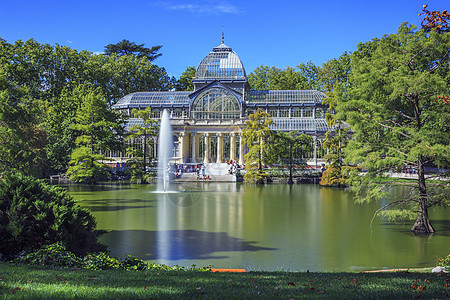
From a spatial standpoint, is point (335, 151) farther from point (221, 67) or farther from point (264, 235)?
point (221, 67)

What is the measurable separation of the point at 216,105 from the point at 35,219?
2015 inches

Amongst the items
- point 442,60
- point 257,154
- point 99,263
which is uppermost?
point 442,60

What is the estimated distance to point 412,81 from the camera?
17.6 m

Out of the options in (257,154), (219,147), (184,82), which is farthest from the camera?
(184,82)

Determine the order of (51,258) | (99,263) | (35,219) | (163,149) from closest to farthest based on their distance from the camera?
(51,258) < (99,263) < (35,219) < (163,149)

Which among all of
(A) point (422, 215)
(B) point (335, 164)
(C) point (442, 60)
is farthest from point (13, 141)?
(B) point (335, 164)

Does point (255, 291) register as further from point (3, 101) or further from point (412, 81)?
point (3, 101)

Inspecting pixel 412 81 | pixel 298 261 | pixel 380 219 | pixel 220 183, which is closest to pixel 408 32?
pixel 412 81

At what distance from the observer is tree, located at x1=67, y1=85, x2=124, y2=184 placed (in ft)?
127

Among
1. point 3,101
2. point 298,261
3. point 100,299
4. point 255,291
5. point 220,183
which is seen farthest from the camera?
point 220,183

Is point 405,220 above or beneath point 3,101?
beneath

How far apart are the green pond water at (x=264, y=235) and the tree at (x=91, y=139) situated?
9984mm

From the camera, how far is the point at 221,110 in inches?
2420

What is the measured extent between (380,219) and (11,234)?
17.8 m
